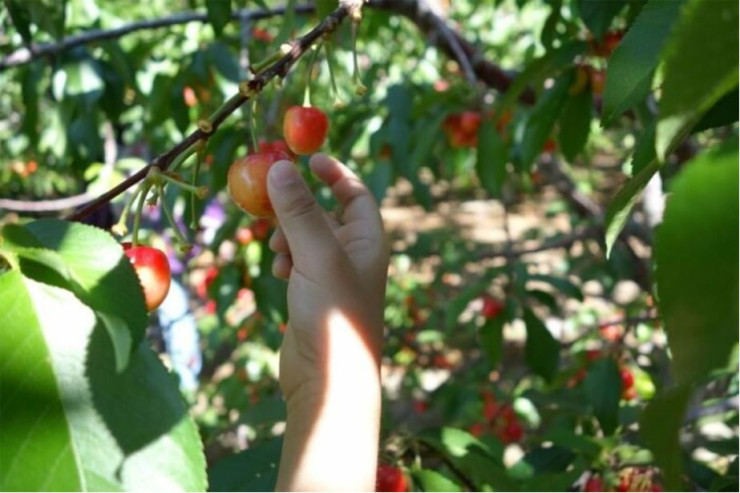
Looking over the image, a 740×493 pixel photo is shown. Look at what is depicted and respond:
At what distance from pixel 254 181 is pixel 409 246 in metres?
2.44

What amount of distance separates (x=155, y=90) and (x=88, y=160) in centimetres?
31

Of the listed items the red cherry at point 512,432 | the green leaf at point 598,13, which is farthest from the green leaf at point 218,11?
the red cherry at point 512,432

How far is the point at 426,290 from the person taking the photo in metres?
4.29

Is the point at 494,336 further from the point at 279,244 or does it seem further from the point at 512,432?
the point at 279,244

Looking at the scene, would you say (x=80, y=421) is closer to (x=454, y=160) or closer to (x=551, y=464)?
(x=551, y=464)

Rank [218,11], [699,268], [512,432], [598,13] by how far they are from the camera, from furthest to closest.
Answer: [512,432]
[218,11]
[598,13]
[699,268]

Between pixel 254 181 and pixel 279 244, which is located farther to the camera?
pixel 279 244

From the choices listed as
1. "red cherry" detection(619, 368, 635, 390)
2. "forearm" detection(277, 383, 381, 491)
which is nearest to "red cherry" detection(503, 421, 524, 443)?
"red cherry" detection(619, 368, 635, 390)

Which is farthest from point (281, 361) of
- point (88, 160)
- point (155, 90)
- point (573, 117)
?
point (88, 160)

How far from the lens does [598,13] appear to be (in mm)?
1317

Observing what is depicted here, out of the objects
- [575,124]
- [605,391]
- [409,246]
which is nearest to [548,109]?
[575,124]

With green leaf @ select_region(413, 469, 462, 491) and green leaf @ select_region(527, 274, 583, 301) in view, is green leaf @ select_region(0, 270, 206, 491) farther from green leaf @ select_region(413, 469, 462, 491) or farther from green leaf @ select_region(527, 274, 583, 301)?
green leaf @ select_region(527, 274, 583, 301)

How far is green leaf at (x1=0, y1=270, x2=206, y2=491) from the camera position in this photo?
0.55m

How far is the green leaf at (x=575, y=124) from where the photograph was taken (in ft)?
5.53
